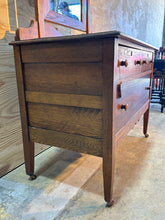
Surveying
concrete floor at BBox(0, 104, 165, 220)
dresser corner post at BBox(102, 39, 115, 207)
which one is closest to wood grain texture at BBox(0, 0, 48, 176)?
concrete floor at BBox(0, 104, 165, 220)

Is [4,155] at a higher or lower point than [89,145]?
lower

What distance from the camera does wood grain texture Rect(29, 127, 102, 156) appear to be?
982 millimetres

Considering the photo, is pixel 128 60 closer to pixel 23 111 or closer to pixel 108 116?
pixel 108 116

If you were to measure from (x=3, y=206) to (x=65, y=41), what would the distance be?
0.92 meters

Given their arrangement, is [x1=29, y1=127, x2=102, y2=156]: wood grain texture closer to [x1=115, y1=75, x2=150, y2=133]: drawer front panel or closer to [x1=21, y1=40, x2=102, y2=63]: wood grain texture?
[x1=115, y1=75, x2=150, y2=133]: drawer front panel

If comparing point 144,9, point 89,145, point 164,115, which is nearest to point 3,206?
point 89,145

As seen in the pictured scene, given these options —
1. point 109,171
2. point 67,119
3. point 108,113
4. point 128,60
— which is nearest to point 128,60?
point 128,60

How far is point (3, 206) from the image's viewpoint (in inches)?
39.8

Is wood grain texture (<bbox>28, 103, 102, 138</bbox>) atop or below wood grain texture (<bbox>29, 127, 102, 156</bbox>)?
atop

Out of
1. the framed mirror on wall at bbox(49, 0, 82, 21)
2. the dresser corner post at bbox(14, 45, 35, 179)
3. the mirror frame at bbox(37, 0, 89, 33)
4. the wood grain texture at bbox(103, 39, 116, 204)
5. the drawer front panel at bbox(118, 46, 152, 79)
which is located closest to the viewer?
the wood grain texture at bbox(103, 39, 116, 204)

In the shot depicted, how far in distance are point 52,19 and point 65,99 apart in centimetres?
64

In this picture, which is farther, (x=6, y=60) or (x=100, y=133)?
(x=6, y=60)

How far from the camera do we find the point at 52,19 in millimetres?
1273

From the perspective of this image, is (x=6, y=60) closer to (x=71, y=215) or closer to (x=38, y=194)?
(x=38, y=194)
